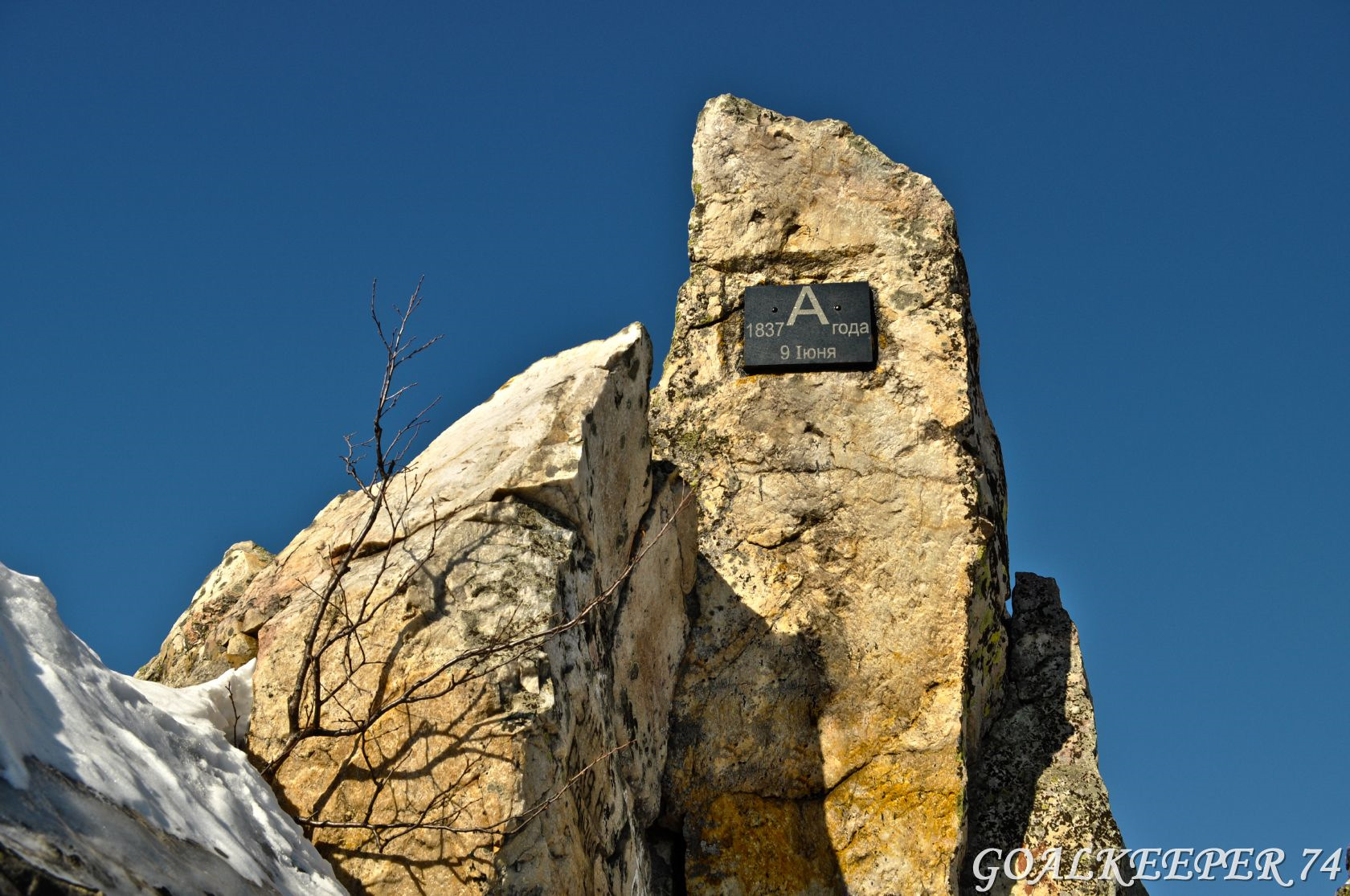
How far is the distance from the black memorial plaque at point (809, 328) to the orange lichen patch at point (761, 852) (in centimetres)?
201

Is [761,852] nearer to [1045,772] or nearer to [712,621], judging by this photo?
[712,621]

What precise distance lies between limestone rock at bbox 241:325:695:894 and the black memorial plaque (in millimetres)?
1703

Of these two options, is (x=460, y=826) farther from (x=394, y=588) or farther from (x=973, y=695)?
(x=973, y=695)

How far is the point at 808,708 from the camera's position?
6.40 m

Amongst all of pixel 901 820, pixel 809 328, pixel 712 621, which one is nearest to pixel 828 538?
pixel 712 621

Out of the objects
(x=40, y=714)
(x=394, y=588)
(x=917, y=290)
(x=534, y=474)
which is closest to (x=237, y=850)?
(x=40, y=714)

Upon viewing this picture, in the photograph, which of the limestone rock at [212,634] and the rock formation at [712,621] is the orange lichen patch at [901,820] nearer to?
the rock formation at [712,621]

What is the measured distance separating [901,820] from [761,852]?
1.87 feet

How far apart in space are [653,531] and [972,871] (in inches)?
76.0

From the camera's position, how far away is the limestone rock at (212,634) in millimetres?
4844

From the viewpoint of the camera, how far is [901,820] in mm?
6133

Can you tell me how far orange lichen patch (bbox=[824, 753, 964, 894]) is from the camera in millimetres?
6023

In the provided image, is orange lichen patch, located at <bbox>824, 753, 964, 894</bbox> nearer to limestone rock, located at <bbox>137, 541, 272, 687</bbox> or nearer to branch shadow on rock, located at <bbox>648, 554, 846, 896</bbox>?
branch shadow on rock, located at <bbox>648, 554, 846, 896</bbox>

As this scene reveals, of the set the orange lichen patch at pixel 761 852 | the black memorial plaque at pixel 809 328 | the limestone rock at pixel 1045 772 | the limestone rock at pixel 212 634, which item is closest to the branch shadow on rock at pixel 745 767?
the orange lichen patch at pixel 761 852
